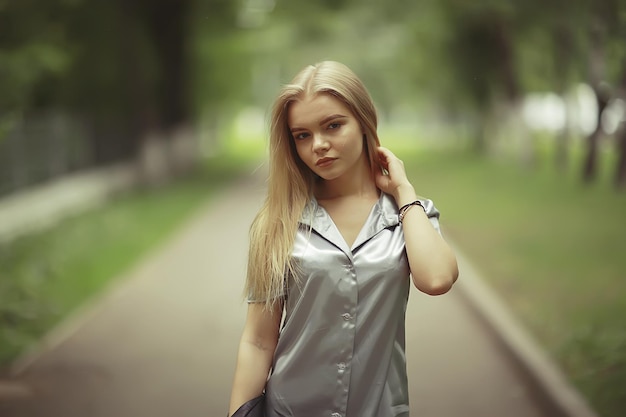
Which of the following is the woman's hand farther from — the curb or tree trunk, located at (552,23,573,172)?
tree trunk, located at (552,23,573,172)

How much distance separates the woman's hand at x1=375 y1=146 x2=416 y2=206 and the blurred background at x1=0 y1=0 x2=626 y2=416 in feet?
1.36

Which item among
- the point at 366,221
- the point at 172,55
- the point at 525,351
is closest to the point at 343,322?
the point at 366,221

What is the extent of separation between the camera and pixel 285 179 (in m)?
2.21

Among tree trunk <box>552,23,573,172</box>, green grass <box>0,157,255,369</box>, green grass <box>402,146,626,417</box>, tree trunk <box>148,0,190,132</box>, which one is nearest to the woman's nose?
green grass <box>402,146,626,417</box>

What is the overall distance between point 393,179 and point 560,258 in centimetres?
803

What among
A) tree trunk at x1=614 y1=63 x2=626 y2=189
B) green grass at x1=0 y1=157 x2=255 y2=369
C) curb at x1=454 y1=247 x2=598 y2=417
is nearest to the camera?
curb at x1=454 y1=247 x2=598 y2=417

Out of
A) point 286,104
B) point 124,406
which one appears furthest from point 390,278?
point 124,406

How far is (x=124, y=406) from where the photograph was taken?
5270 mm

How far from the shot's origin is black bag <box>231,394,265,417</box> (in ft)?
7.10

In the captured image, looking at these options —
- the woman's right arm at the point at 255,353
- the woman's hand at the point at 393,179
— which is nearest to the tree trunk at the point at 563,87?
the woman's hand at the point at 393,179

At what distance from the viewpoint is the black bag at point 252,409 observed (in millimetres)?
2164

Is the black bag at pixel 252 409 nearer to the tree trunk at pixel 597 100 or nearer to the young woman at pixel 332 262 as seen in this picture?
the young woman at pixel 332 262

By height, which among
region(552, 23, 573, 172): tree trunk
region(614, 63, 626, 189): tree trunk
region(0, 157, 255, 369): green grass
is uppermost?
region(552, 23, 573, 172): tree trunk

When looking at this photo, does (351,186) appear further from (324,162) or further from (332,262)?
(332,262)
